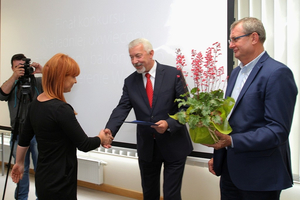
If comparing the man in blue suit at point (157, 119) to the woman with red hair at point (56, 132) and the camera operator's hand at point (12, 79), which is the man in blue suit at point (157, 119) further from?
the camera operator's hand at point (12, 79)

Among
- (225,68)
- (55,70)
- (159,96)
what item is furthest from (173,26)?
(55,70)

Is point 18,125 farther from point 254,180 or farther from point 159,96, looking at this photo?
point 254,180

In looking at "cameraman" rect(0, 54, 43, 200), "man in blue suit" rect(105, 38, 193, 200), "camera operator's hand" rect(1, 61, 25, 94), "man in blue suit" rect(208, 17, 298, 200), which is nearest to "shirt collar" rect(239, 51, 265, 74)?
"man in blue suit" rect(208, 17, 298, 200)

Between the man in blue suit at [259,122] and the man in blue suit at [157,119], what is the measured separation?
24.0 inches

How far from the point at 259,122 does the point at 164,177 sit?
104 cm

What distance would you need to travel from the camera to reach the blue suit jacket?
1282mm

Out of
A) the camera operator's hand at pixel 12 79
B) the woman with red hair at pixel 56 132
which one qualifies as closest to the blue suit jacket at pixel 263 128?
the woman with red hair at pixel 56 132

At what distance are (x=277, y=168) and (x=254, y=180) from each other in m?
0.14

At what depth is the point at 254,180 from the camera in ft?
4.51

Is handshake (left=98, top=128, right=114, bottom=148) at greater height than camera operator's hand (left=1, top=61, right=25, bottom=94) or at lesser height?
lesser

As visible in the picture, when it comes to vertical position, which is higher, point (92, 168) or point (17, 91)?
point (17, 91)

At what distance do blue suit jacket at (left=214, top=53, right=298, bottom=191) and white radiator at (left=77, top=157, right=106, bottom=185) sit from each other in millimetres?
2038

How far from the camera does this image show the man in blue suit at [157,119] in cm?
203

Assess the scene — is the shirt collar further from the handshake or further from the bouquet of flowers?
the handshake
